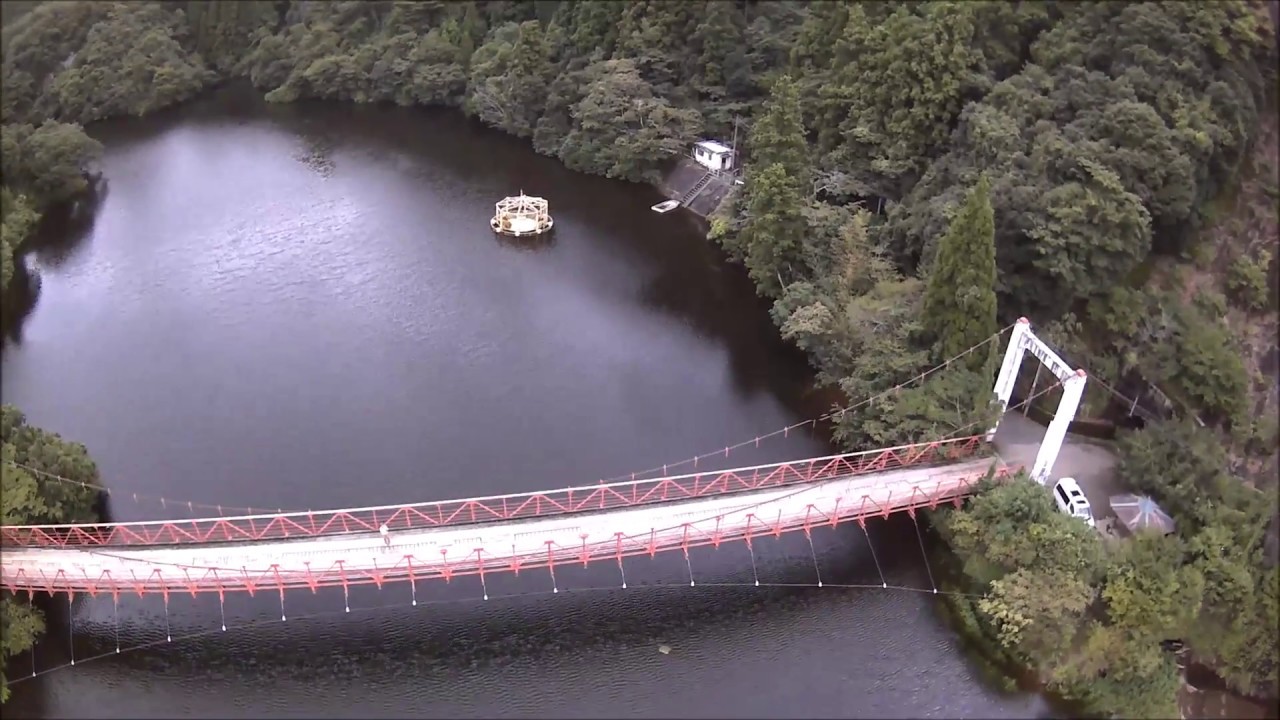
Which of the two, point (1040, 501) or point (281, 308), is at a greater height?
point (1040, 501)

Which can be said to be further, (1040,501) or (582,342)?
(582,342)

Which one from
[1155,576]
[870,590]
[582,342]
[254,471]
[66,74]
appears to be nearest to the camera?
[1155,576]

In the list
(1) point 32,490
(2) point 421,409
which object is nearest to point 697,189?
(2) point 421,409

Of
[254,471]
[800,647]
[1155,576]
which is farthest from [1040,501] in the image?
Result: [254,471]

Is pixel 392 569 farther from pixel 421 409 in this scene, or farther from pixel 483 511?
pixel 421 409

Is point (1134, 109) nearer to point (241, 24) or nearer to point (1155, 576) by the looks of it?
point (1155, 576)

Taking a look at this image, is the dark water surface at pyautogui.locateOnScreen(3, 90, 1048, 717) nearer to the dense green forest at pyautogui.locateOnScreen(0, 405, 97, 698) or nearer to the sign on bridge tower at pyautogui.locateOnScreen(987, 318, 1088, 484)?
the dense green forest at pyautogui.locateOnScreen(0, 405, 97, 698)
